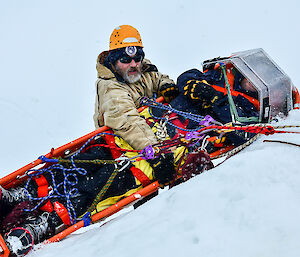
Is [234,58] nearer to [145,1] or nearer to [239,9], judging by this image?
[239,9]

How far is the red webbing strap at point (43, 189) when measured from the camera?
2358 millimetres

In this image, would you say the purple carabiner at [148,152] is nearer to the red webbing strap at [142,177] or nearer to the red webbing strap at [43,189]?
the red webbing strap at [142,177]

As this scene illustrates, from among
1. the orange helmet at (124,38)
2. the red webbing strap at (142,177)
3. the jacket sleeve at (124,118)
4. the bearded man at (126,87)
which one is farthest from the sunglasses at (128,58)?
the red webbing strap at (142,177)

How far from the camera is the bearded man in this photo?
266 centimetres

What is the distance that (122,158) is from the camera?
2.50 meters

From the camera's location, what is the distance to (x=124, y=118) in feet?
8.76

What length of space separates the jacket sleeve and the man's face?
0.65 feet

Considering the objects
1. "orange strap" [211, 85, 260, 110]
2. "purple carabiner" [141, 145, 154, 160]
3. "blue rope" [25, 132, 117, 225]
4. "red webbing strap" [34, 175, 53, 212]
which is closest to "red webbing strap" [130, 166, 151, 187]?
"purple carabiner" [141, 145, 154, 160]

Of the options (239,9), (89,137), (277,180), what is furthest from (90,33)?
(277,180)

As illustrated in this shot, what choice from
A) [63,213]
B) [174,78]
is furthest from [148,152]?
[174,78]

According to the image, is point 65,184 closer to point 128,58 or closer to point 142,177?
point 142,177

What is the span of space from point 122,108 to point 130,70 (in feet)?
1.58

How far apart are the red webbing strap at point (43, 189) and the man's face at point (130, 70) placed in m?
1.20

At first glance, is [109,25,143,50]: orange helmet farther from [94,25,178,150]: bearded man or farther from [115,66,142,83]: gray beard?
[115,66,142,83]: gray beard
